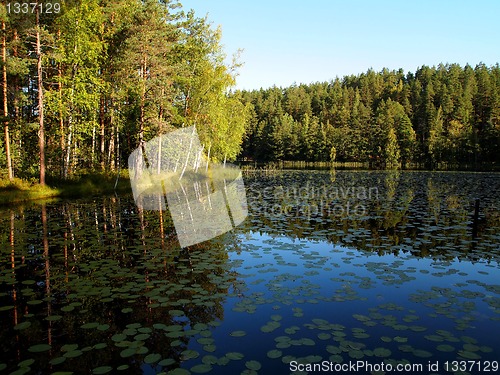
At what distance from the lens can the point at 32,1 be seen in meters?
20.7

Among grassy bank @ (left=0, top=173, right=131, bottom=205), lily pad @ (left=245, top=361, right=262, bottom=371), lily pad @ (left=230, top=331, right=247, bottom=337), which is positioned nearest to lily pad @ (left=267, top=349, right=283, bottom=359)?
lily pad @ (left=245, top=361, right=262, bottom=371)

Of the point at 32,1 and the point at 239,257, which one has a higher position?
the point at 32,1

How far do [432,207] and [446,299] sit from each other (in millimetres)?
14816

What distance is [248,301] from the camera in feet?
22.4

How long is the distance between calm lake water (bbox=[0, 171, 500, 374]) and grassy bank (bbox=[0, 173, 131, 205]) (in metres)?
8.32

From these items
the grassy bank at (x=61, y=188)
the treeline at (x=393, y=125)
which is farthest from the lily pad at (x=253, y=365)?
the treeline at (x=393, y=125)

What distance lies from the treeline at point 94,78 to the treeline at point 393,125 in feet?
206

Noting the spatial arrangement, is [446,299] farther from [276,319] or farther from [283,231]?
[283,231]

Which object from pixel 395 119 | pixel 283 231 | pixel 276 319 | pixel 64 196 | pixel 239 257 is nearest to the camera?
pixel 276 319

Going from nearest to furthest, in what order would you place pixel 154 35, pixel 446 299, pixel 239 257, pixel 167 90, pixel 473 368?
pixel 473 368
pixel 446 299
pixel 239 257
pixel 154 35
pixel 167 90

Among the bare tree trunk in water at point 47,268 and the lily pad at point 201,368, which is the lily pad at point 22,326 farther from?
the lily pad at point 201,368

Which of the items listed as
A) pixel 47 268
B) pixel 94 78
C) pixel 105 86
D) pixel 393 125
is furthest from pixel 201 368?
pixel 393 125

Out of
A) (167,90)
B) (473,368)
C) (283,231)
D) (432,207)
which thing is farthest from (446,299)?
(167,90)

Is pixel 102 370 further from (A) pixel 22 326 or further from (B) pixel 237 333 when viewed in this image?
(A) pixel 22 326
